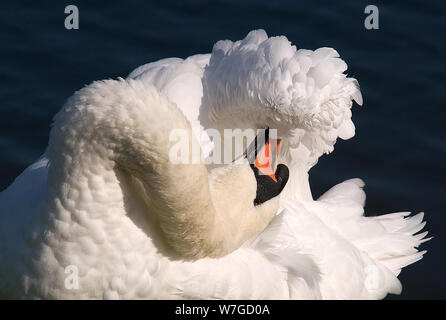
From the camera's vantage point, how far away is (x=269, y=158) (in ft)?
16.6

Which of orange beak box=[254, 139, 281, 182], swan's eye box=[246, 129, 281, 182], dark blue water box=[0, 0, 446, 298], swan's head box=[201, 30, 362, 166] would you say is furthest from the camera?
dark blue water box=[0, 0, 446, 298]

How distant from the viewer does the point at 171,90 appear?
18.1ft

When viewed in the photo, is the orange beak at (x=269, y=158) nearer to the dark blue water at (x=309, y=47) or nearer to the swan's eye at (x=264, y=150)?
the swan's eye at (x=264, y=150)

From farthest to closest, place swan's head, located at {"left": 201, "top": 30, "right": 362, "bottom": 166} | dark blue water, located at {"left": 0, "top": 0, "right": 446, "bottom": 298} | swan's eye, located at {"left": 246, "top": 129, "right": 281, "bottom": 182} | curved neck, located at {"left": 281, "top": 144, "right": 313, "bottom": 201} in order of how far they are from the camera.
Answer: dark blue water, located at {"left": 0, "top": 0, "right": 446, "bottom": 298}, curved neck, located at {"left": 281, "top": 144, "right": 313, "bottom": 201}, swan's head, located at {"left": 201, "top": 30, "right": 362, "bottom": 166}, swan's eye, located at {"left": 246, "top": 129, "right": 281, "bottom": 182}

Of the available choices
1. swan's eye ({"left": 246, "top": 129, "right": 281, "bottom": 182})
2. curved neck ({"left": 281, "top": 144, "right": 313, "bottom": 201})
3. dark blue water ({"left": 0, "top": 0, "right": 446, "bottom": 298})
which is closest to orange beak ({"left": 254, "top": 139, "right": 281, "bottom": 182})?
swan's eye ({"left": 246, "top": 129, "right": 281, "bottom": 182})

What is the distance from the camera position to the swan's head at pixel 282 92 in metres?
5.25

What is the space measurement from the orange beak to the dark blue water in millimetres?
1654

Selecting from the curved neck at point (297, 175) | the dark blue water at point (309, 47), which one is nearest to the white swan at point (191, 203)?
the curved neck at point (297, 175)

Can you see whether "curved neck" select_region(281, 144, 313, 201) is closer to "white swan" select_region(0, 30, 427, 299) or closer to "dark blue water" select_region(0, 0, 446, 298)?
"white swan" select_region(0, 30, 427, 299)

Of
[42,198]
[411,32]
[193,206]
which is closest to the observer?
[193,206]

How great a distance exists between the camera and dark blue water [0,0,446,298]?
7309 millimetres

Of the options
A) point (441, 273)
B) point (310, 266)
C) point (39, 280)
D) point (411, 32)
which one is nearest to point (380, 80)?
point (411, 32)
